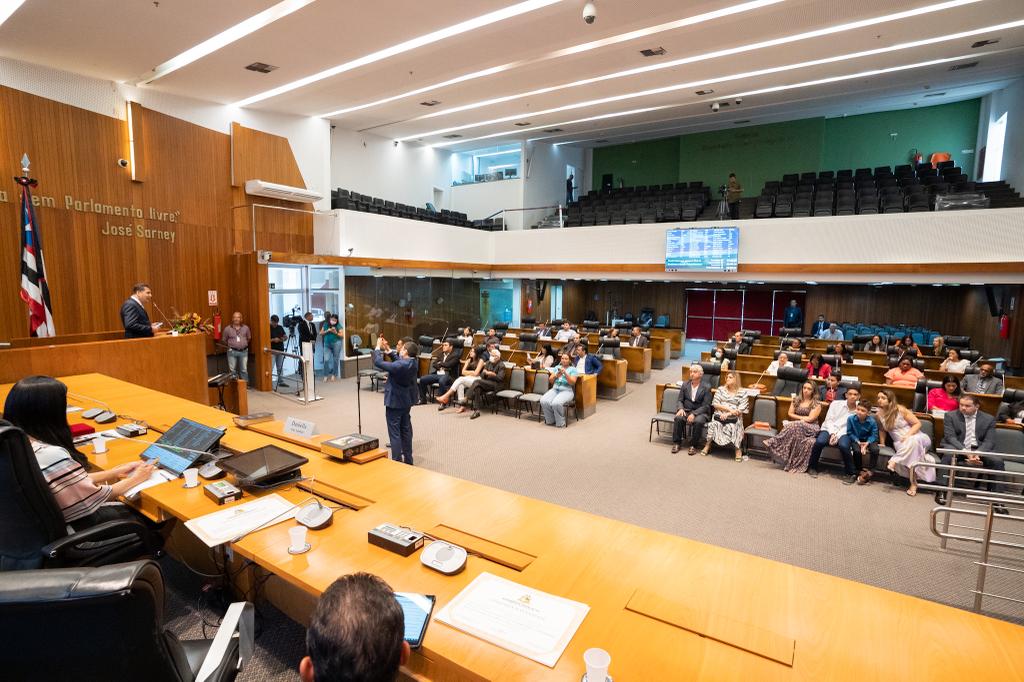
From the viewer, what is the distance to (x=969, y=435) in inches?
223

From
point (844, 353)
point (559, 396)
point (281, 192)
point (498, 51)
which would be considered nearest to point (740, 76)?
point (498, 51)

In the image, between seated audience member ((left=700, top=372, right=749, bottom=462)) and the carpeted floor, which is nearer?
the carpeted floor

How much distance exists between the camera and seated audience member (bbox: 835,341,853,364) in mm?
9533

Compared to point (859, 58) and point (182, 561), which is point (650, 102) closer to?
point (859, 58)

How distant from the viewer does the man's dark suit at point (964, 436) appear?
5414mm

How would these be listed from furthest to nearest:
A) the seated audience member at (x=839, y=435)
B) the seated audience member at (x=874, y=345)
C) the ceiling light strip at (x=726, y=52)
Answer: the seated audience member at (x=874, y=345) < the ceiling light strip at (x=726, y=52) < the seated audience member at (x=839, y=435)

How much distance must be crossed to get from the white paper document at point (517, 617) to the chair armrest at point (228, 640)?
587 millimetres

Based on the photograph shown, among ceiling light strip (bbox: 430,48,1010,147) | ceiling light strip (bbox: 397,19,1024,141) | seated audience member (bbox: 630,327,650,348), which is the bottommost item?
seated audience member (bbox: 630,327,650,348)

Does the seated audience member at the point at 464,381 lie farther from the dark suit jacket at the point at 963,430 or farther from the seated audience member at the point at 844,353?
the seated audience member at the point at 844,353

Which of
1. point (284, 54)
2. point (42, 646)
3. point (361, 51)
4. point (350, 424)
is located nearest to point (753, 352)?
point (350, 424)

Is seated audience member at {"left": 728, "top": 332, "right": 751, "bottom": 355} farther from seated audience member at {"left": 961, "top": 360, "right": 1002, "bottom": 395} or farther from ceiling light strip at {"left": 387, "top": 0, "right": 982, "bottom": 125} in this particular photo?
ceiling light strip at {"left": 387, "top": 0, "right": 982, "bottom": 125}

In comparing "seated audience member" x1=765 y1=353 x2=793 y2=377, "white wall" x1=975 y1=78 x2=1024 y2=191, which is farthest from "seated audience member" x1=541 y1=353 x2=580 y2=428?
"white wall" x1=975 y1=78 x2=1024 y2=191

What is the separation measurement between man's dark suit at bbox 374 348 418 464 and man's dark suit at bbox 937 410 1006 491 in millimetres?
5863

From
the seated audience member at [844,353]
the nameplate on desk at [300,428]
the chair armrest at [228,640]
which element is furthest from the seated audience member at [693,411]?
the chair armrest at [228,640]
